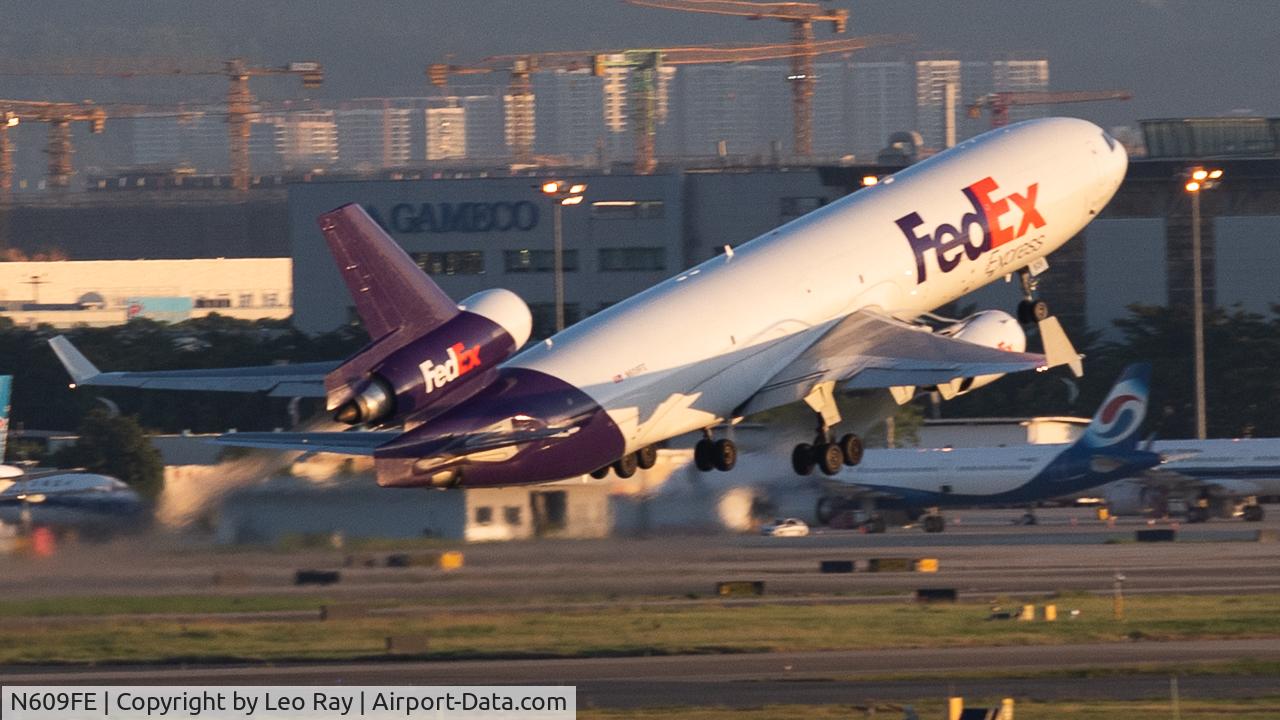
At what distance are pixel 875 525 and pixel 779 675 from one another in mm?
37715

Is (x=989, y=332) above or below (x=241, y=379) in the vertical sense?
above

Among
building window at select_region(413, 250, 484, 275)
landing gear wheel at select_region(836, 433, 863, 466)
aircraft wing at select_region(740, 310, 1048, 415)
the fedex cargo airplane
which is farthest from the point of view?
building window at select_region(413, 250, 484, 275)

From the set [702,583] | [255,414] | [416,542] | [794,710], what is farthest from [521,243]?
[794,710]

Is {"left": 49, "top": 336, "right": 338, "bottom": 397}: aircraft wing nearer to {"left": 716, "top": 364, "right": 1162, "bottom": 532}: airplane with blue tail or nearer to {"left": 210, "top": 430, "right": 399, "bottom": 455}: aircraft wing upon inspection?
{"left": 210, "top": 430, "right": 399, "bottom": 455}: aircraft wing

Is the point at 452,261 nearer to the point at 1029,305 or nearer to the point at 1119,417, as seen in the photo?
the point at 1119,417

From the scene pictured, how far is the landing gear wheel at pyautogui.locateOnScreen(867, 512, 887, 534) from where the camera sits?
254 ft

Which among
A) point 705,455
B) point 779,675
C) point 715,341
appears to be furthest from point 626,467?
point 779,675

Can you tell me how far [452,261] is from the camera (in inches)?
5032

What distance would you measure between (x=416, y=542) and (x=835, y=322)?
41.1ft

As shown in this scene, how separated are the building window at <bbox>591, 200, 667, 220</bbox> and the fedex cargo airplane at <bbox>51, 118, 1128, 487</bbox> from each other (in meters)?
74.0

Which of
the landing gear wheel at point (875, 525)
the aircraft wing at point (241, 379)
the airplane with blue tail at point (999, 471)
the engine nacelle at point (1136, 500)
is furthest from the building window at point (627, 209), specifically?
the aircraft wing at point (241, 379)

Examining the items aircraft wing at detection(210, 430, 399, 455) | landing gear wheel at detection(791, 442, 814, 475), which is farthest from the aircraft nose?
aircraft wing at detection(210, 430, 399, 455)

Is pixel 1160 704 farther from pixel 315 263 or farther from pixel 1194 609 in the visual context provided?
pixel 315 263

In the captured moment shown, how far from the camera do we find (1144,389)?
76375mm
